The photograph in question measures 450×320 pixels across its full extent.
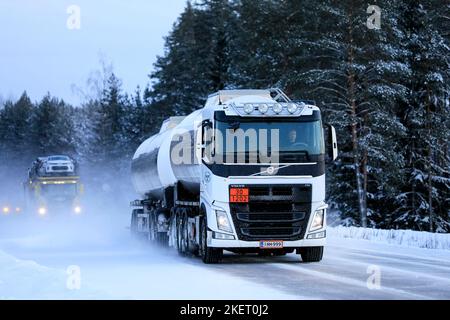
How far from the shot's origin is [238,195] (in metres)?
18.6

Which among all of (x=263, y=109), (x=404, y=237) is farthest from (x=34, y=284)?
(x=404, y=237)

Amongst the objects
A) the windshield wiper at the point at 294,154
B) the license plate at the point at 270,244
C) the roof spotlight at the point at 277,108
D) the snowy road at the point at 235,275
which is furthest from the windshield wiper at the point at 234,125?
the snowy road at the point at 235,275

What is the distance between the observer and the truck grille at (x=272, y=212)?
1866cm

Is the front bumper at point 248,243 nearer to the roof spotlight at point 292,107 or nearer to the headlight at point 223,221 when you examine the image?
the headlight at point 223,221

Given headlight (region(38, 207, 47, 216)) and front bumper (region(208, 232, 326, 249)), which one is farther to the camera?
headlight (region(38, 207, 47, 216))

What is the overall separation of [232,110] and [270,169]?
5.22 feet

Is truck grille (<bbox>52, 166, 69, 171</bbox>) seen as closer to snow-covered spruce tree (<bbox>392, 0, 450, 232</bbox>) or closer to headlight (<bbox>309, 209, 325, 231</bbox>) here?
snow-covered spruce tree (<bbox>392, 0, 450, 232</bbox>)

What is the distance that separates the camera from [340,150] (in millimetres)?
50875

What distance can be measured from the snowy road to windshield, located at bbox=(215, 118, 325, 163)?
2.30 meters

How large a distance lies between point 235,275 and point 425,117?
35.4 metres

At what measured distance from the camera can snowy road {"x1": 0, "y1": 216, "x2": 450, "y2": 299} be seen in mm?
12969

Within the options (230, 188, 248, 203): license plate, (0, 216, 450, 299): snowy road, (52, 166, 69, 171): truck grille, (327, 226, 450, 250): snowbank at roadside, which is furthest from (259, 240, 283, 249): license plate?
(52, 166, 69, 171): truck grille
